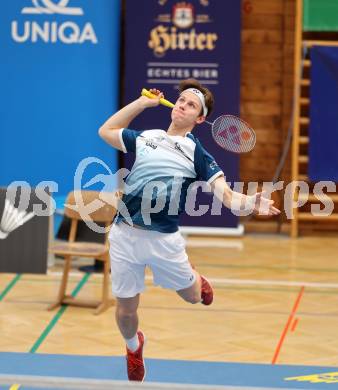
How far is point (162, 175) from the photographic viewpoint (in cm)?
719

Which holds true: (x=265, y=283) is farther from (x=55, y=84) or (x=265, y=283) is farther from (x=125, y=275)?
(x=125, y=275)

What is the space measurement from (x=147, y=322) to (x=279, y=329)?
4.09 feet

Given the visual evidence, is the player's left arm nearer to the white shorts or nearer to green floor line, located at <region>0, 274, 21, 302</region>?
the white shorts

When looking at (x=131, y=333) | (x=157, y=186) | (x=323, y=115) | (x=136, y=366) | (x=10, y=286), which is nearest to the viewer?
(x=157, y=186)

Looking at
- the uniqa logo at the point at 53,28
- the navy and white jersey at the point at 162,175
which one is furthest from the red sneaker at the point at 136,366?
the uniqa logo at the point at 53,28

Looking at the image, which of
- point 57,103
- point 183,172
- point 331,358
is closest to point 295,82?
point 57,103

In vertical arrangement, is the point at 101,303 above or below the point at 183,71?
below

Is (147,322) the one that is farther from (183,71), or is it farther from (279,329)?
(183,71)

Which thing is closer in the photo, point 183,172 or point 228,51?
point 183,172

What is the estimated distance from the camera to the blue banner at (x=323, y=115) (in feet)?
44.6

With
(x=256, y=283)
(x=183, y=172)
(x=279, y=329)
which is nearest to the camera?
(x=183, y=172)

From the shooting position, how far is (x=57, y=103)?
44.7 ft

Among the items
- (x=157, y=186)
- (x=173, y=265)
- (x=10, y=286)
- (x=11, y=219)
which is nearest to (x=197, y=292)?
(x=173, y=265)

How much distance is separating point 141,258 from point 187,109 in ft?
3.52
